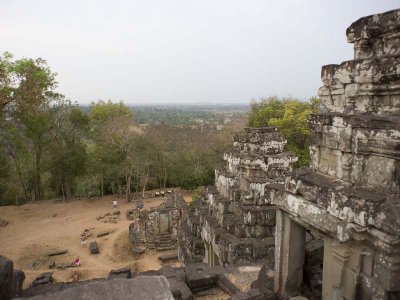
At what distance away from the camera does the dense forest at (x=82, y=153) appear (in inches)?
884

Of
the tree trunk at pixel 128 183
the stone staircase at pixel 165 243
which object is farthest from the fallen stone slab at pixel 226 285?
the tree trunk at pixel 128 183

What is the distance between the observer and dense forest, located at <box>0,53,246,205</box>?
22458 mm

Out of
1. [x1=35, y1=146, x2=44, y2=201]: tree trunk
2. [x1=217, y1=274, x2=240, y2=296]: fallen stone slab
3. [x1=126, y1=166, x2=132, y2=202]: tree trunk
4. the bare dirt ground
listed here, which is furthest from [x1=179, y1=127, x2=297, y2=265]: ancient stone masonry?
[x1=35, y1=146, x2=44, y2=201]: tree trunk

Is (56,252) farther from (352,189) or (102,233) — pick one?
(352,189)

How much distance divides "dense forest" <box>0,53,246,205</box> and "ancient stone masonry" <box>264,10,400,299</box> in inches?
744

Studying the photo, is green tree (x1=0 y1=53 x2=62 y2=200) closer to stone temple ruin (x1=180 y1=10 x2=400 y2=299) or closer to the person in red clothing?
the person in red clothing

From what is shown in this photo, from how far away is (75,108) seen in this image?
2670 centimetres

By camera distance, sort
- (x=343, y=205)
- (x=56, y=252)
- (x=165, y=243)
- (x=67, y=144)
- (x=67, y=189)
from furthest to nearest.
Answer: (x=67, y=189), (x=67, y=144), (x=165, y=243), (x=56, y=252), (x=343, y=205)

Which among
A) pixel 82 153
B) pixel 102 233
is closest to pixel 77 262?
pixel 102 233

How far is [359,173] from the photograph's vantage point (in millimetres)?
3828

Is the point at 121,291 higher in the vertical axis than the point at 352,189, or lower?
lower

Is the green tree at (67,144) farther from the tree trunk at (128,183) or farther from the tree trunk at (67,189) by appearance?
the tree trunk at (128,183)

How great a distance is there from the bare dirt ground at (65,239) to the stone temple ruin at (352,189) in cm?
1149

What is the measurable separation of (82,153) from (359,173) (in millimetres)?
26289
